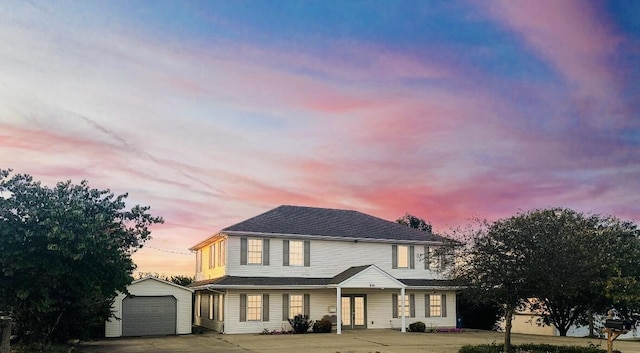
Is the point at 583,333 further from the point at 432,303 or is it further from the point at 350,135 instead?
the point at 350,135

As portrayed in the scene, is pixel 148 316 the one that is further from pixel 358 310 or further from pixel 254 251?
pixel 358 310

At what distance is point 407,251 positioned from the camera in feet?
122

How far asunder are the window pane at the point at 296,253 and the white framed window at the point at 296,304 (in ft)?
5.83

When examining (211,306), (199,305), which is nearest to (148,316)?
(211,306)

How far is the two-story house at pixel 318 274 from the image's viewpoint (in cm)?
3209

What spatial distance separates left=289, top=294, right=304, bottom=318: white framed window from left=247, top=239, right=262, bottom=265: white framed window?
2576mm

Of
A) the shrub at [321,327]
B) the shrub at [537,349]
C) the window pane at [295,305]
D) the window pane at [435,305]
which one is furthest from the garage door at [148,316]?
the shrub at [537,349]

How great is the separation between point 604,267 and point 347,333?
12.8m

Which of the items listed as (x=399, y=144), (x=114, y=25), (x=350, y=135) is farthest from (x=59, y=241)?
A: (x=399, y=144)

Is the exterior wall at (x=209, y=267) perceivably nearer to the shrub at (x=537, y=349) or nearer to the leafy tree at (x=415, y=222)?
the shrub at (x=537, y=349)

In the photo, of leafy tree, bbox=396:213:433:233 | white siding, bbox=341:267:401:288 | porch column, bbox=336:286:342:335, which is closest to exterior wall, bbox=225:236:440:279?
white siding, bbox=341:267:401:288

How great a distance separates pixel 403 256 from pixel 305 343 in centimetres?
1250

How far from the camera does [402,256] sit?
3700cm

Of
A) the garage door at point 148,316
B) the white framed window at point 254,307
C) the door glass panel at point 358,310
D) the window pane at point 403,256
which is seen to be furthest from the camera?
the window pane at point 403,256
